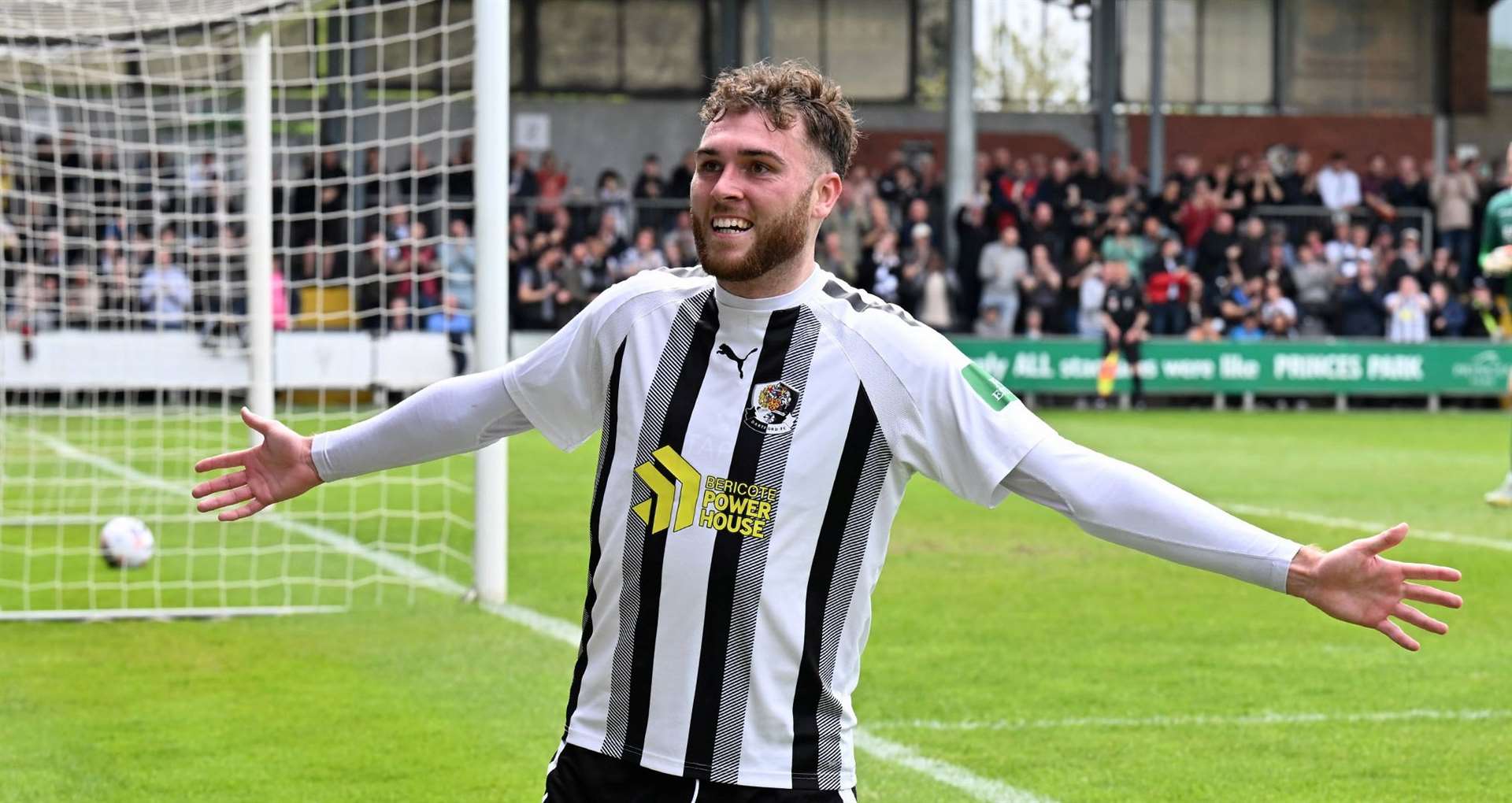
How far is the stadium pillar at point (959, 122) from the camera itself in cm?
2938

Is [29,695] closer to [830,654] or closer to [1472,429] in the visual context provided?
[830,654]

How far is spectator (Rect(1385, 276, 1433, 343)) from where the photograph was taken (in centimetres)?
2694

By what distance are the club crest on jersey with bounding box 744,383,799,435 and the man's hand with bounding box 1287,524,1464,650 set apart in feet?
2.91

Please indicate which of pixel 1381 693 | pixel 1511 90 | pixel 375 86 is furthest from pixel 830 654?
pixel 1511 90

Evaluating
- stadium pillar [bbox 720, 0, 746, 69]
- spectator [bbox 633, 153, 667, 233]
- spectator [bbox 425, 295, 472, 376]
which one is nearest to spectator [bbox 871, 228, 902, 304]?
spectator [bbox 633, 153, 667, 233]

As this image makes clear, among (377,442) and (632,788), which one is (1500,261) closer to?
(377,442)

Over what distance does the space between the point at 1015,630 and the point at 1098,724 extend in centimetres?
192

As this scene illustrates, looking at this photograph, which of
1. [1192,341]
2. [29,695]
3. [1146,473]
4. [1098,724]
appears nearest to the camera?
[1146,473]

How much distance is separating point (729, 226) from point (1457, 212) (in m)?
28.5

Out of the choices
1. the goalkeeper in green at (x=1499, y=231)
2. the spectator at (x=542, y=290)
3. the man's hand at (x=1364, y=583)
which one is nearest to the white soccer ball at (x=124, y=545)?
the man's hand at (x=1364, y=583)

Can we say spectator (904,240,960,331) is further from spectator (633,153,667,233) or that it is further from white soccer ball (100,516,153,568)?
white soccer ball (100,516,153,568)

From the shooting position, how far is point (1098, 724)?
6820 mm

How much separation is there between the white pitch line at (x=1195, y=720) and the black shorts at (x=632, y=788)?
10.6 feet

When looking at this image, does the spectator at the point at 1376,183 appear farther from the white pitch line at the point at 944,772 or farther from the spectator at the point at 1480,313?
the white pitch line at the point at 944,772
